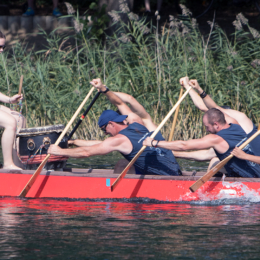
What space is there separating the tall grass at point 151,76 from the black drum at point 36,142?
11.4ft

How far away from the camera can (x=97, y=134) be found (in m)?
→ 10.1

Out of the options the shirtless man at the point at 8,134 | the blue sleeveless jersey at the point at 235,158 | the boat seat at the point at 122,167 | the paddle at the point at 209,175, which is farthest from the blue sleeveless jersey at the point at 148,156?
the shirtless man at the point at 8,134

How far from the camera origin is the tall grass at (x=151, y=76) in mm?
9844

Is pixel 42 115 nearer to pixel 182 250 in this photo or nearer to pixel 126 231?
pixel 126 231

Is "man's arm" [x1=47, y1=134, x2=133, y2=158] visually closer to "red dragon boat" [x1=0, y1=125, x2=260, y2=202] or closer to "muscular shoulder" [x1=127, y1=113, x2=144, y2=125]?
"red dragon boat" [x1=0, y1=125, x2=260, y2=202]

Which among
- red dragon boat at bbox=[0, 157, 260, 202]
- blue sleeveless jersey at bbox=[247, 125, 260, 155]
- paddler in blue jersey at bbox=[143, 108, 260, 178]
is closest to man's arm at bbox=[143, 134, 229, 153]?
paddler in blue jersey at bbox=[143, 108, 260, 178]

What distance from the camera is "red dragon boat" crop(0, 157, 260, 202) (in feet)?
20.2

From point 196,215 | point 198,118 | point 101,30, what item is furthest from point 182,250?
point 101,30

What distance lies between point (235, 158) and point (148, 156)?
0.98 metres

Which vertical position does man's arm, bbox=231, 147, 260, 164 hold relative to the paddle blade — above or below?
above

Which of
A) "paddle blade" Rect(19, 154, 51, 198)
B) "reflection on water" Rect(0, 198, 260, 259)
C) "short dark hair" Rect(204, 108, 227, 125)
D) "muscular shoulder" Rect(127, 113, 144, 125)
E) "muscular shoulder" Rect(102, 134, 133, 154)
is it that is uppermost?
"short dark hair" Rect(204, 108, 227, 125)

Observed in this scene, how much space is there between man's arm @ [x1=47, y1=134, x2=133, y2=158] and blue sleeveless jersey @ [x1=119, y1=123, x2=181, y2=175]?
0.08 meters

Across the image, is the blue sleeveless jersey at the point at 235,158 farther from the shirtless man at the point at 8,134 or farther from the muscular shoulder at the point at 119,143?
the shirtless man at the point at 8,134

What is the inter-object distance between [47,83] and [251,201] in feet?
17.9
